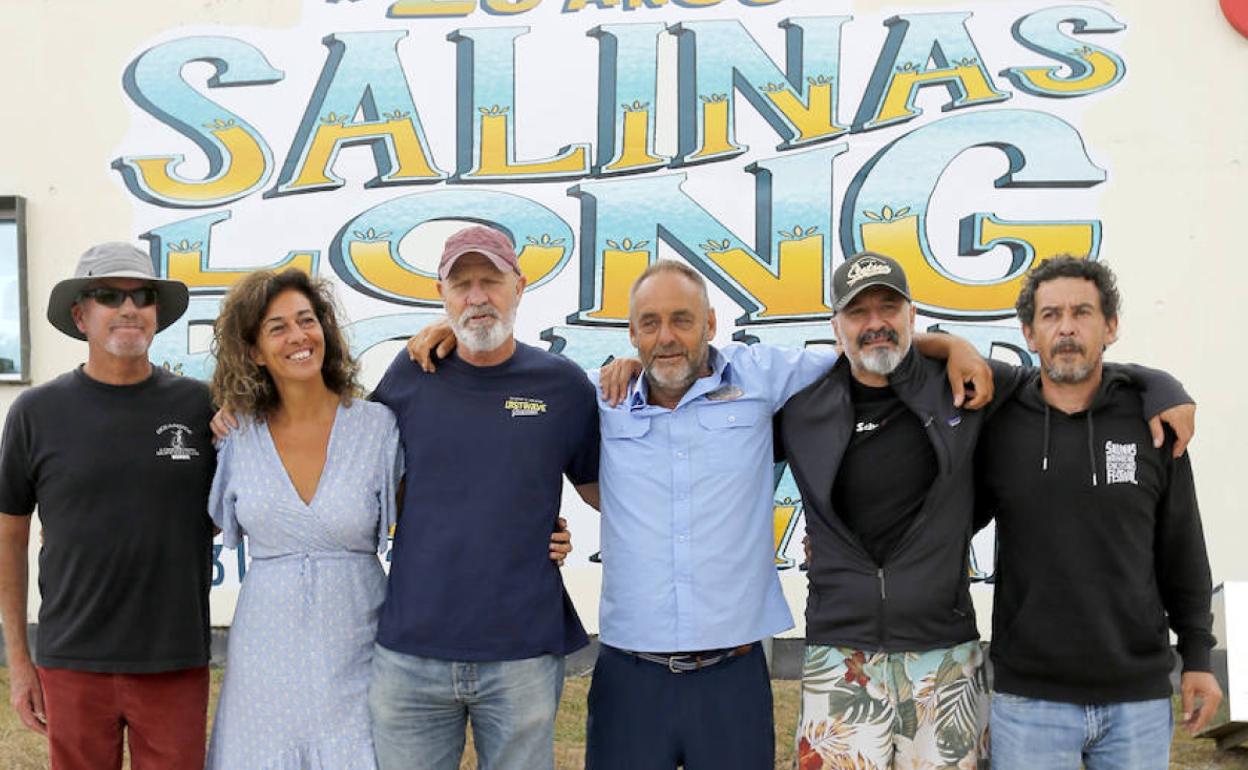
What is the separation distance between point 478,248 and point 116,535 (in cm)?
133

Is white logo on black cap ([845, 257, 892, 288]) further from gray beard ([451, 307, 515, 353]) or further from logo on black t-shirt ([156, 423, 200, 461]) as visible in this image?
logo on black t-shirt ([156, 423, 200, 461])

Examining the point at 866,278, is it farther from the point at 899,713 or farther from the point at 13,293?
the point at 13,293

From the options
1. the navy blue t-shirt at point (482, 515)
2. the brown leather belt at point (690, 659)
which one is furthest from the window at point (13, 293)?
the brown leather belt at point (690, 659)

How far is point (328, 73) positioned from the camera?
6.98 m

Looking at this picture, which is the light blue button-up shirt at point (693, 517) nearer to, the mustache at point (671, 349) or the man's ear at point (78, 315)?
the mustache at point (671, 349)

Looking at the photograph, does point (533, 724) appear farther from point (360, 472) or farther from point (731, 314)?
point (731, 314)

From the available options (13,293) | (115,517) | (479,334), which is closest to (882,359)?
(479,334)

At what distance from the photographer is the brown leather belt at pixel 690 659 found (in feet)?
9.70

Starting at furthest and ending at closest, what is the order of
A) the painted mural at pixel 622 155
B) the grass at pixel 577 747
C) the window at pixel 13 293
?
the window at pixel 13 293, the painted mural at pixel 622 155, the grass at pixel 577 747

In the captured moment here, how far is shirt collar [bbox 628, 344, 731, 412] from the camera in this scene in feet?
10.1

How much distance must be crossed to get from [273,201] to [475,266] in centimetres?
443

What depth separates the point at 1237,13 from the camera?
246 inches

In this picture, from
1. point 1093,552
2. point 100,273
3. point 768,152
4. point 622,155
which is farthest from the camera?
point 622,155

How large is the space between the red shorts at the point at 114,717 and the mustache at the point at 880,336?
7.33 feet
